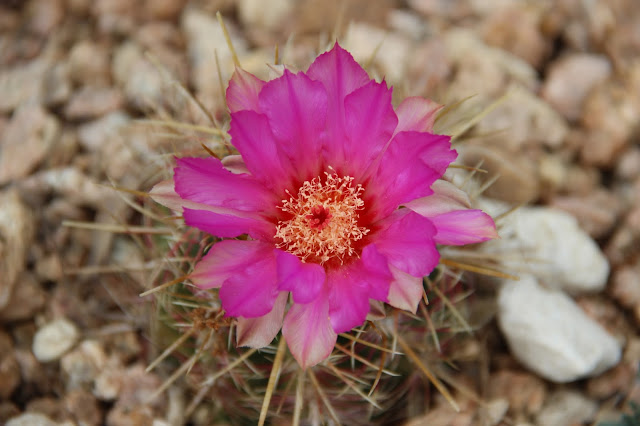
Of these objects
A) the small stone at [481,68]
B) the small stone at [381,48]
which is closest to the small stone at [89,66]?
the small stone at [381,48]

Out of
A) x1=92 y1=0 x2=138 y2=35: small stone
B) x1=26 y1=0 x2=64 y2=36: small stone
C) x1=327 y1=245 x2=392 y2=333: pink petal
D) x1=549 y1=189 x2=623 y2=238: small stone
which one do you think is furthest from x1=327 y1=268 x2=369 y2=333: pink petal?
x1=26 y1=0 x2=64 y2=36: small stone

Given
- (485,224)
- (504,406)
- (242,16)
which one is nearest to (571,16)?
(242,16)

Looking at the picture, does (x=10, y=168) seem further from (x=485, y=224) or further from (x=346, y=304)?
(x=485, y=224)

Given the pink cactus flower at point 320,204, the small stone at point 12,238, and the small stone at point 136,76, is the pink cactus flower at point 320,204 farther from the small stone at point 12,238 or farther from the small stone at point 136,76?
the small stone at point 136,76

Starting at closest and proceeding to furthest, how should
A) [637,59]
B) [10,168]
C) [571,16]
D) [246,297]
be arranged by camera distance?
[246,297], [10,168], [637,59], [571,16]

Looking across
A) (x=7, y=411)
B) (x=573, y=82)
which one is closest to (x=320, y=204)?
(x=7, y=411)

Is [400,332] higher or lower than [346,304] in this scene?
lower
